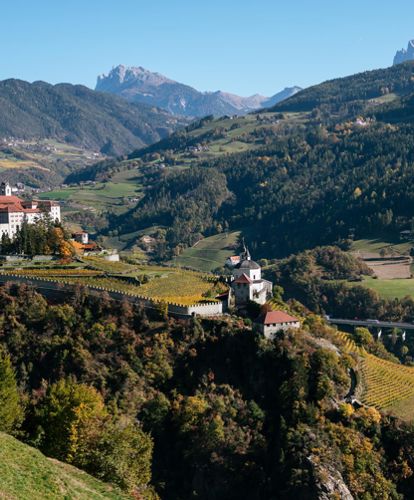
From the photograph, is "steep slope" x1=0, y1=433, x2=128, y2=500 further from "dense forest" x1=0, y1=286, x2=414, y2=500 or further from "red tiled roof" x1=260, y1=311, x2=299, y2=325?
"red tiled roof" x1=260, y1=311, x2=299, y2=325

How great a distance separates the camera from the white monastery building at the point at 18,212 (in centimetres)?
9706

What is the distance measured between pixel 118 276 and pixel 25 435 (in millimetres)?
35104

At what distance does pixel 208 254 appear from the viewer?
182 metres

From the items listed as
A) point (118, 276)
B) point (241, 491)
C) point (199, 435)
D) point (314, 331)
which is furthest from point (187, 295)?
point (241, 491)

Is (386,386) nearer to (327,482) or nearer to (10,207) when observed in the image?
(327,482)

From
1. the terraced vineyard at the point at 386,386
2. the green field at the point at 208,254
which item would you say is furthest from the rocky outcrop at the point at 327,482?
the green field at the point at 208,254

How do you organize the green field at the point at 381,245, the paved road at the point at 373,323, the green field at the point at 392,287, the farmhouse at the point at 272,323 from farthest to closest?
the green field at the point at 381,245, the green field at the point at 392,287, the paved road at the point at 373,323, the farmhouse at the point at 272,323

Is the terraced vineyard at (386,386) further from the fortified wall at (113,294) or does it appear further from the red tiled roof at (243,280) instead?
the fortified wall at (113,294)

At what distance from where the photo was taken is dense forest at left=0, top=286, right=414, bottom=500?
4941 centimetres

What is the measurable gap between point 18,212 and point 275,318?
5344 centimetres

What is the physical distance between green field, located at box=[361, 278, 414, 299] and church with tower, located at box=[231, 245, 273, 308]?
50.0 metres

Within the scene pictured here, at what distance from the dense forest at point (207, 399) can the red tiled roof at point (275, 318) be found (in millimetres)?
1598

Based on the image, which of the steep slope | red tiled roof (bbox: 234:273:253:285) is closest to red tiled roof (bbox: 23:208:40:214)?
red tiled roof (bbox: 234:273:253:285)

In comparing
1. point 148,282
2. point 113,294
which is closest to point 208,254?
point 148,282
